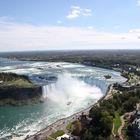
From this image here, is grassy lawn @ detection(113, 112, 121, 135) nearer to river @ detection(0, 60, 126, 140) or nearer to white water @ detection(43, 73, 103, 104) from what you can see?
river @ detection(0, 60, 126, 140)

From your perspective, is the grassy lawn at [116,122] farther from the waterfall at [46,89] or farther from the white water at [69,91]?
the waterfall at [46,89]

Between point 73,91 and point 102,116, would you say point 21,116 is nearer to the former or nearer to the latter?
point 102,116

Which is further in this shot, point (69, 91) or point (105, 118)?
point (69, 91)

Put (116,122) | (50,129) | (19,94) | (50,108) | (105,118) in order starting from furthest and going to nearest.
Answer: (19,94)
(50,108)
(116,122)
(50,129)
(105,118)

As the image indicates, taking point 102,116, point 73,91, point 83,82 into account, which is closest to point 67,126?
point 102,116

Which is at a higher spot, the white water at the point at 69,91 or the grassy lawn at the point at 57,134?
the white water at the point at 69,91

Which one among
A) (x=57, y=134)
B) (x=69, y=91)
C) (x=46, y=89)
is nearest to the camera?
(x=57, y=134)

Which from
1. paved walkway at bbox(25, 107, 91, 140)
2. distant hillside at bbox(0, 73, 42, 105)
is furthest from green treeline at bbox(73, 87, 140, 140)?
distant hillside at bbox(0, 73, 42, 105)

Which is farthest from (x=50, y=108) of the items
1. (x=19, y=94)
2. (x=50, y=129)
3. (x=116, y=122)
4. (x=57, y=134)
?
(x=116, y=122)

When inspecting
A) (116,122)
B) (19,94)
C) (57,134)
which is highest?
(19,94)

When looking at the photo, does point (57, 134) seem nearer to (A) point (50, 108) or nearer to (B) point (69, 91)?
(A) point (50, 108)

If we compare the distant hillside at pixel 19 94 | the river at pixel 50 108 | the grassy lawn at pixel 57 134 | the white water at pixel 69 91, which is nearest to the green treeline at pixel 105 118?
the grassy lawn at pixel 57 134
